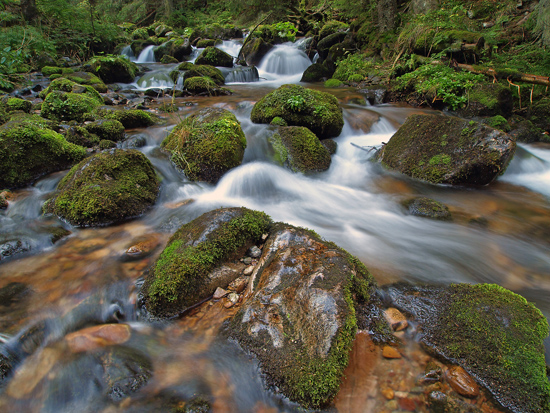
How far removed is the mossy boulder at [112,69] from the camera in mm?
12797

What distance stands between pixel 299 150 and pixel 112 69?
1124 centimetres

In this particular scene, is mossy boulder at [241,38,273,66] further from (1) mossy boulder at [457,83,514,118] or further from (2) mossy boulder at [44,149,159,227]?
(2) mossy boulder at [44,149,159,227]

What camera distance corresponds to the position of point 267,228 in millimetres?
3648

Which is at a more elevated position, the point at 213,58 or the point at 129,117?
the point at 213,58

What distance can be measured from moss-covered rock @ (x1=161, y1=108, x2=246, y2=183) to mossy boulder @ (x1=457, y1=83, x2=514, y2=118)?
6.73 meters

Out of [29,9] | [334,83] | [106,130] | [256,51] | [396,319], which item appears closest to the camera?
[396,319]

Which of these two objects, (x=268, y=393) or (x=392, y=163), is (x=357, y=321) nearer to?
(x=268, y=393)

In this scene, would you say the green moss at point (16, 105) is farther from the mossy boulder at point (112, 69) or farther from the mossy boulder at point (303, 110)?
the mossy boulder at point (303, 110)

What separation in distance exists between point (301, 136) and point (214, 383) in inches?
204

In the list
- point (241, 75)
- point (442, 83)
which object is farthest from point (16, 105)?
point (442, 83)

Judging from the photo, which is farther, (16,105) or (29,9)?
(29,9)

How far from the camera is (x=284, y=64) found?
1603cm

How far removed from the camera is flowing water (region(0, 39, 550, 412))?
2.20 m

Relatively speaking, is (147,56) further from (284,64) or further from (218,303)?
(218,303)
